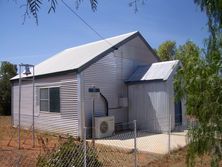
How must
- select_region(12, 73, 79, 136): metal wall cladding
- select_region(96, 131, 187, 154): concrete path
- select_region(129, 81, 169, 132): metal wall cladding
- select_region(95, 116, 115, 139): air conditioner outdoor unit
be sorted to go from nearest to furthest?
1. select_region(96, 131, 187, 154): concrete path
2. select_region(95, 116, 115, 139): air conditioner outdoor unit
3. select_region(12, 73, 79, 136): metal wall cladding
4. select_region(129, 81, 169, 132): metal wall cladding

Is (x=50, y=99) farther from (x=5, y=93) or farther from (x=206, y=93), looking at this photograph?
(x=5, y=93)

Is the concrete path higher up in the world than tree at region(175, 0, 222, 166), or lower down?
lower down

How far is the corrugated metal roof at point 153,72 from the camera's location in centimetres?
1467

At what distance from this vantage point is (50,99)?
1563 centimetres

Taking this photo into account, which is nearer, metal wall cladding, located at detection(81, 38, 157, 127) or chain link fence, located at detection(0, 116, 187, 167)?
chain link fence, located at detection(0, 116, 187, 167)

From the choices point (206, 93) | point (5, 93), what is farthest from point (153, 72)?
point (5, 93)

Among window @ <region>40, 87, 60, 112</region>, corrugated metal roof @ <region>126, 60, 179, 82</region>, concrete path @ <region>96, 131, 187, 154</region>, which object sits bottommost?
concrete path @ <region>96, 131, 187, 154</region>

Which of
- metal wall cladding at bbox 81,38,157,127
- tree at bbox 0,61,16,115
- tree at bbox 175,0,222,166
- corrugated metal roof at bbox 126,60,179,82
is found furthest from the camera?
tree at bbox 0,61,16,115

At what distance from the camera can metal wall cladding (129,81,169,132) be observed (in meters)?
14.5

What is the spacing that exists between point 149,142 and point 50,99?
6.21 meters

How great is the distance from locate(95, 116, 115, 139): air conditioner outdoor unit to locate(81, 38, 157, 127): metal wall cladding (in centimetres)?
61

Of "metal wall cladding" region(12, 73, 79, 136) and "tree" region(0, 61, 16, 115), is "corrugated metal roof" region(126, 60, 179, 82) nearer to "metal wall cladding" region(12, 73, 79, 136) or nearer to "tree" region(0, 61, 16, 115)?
"metal wall cladding" region(12, 73, 79, 136)

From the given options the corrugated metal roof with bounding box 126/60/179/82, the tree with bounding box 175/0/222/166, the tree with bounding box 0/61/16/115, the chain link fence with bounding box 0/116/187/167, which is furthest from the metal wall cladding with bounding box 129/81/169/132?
the tree with bounding box 0/61/16/115

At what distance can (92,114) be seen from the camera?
14.1 metres
